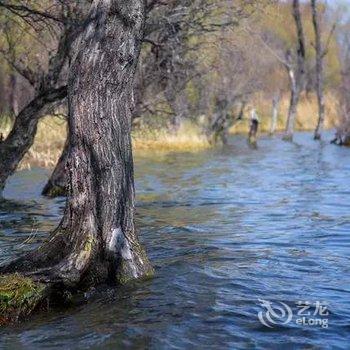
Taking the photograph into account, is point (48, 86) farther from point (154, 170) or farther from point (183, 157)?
point (183, 157)

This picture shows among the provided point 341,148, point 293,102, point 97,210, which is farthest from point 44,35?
point 293,102

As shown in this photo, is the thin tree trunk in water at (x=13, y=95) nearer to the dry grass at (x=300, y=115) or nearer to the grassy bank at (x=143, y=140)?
the grassy bank at (x=143, y=140)

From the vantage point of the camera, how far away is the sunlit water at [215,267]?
5551 millimetres

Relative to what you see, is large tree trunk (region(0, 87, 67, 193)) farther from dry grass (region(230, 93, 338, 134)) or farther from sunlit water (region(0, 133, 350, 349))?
dry grass (region(230, 93, 338, 134))

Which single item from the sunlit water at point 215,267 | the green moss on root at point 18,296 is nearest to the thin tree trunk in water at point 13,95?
the sunlit water at point 215,267

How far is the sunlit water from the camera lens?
18.2 ft

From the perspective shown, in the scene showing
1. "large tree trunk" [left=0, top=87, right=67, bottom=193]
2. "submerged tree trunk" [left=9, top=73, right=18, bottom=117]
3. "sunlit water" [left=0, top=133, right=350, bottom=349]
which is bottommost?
"sunlit water" [left=0, top=133, right=350, bottom=349]

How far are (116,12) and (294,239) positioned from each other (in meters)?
4.48

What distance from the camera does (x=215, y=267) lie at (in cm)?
791

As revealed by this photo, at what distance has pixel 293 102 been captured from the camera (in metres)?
39.5

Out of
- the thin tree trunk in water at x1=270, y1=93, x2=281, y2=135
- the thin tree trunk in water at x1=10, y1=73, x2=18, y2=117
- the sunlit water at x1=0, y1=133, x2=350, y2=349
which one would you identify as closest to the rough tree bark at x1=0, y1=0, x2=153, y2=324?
the sunlit water at x1=0, y1=133, x2=350, y2=349

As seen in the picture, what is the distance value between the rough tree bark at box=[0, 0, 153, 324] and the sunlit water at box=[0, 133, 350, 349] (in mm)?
459

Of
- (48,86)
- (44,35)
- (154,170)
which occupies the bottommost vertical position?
(154,170)

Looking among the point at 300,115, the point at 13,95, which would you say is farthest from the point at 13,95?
the point at 300,115
